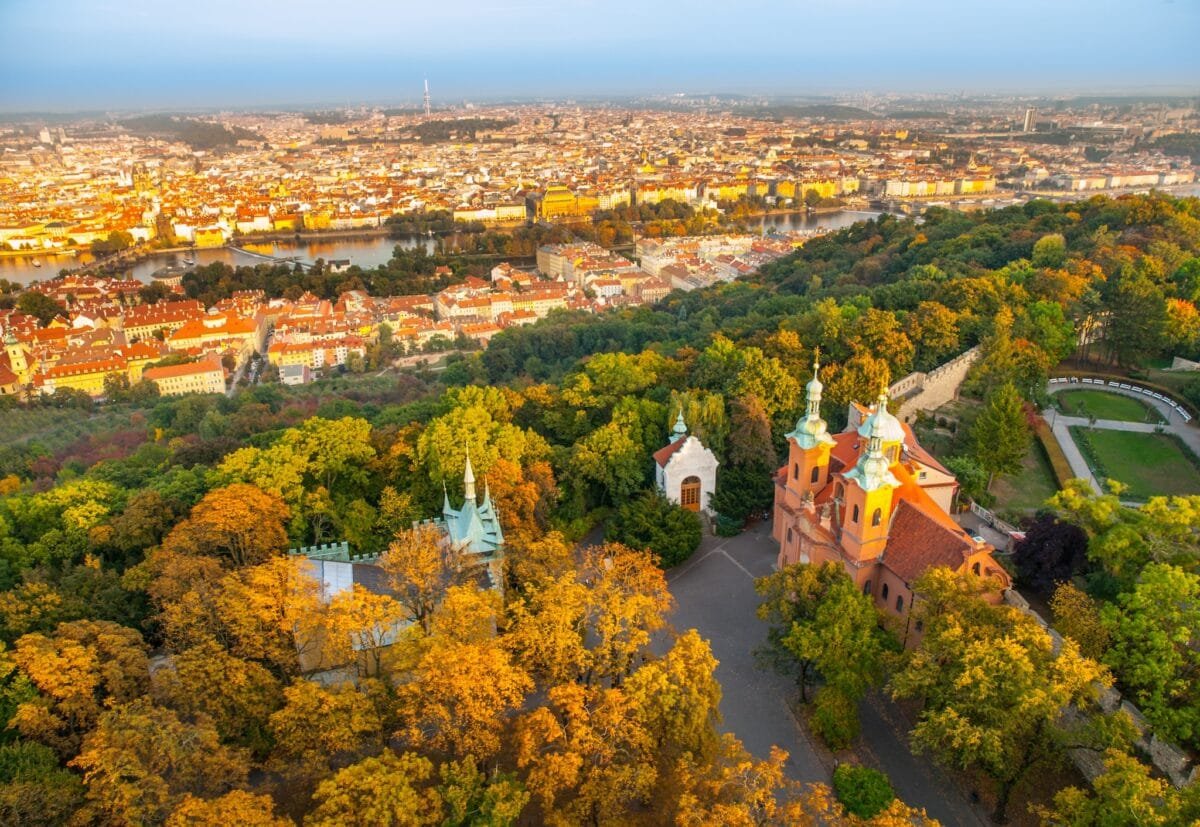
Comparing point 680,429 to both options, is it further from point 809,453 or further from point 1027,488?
point 1027,488

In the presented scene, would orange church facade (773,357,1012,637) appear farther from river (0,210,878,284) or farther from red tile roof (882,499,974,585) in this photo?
river (0,210,878,284)

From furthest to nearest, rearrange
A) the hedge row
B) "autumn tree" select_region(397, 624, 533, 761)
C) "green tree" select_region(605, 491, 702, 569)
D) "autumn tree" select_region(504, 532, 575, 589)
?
1. the hedge row
2. "green tree" select_region(605, 491, 702, 569)
3. "autumn tree" select_region(504, 532, 575, 589)
4. "autumn tree" select_region(397, 624, 533, 761)

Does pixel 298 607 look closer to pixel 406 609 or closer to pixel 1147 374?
pixel 406 609

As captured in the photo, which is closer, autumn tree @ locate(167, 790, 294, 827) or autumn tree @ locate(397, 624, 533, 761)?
autumn tree @ locate(167, 790, 294, 827)

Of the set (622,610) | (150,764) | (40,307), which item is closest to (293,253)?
(40,307)

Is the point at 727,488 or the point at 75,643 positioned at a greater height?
the point at 75,643

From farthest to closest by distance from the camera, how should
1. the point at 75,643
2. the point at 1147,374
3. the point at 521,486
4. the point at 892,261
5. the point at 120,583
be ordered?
1. the point at 892,261
2. the point at 1147,374
3. the point at 521,486
4. the point at 120,583
5. the point at 75,643

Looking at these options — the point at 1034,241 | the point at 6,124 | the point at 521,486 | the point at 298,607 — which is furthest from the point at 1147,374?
the point at 6,124

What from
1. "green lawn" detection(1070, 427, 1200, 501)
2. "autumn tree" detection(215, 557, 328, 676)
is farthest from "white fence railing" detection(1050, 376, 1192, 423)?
"autumn tree" detection(215, 557, 328, 676)
